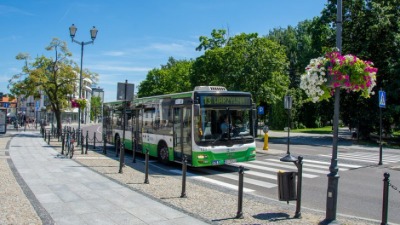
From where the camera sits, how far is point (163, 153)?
1499 cm

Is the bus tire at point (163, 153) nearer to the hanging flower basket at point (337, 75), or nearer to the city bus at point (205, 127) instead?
the city bus at point (205, 127)

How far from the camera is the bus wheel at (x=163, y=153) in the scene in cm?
1478

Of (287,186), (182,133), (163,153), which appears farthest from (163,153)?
(287,186)

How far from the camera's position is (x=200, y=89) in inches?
542

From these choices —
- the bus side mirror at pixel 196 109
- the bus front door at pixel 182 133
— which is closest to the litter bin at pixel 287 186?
the bus side mirror at pixel 196 109

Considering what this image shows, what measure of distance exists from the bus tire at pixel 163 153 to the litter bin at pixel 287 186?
25.8 ft

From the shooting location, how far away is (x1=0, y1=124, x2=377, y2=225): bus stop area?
262 inches

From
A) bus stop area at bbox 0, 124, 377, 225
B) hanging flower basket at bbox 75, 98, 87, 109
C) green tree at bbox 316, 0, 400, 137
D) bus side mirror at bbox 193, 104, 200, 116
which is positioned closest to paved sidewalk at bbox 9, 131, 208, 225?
bus stop area at bbox 0, 124, 377, 225

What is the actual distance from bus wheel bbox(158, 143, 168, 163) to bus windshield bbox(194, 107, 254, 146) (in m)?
2.61

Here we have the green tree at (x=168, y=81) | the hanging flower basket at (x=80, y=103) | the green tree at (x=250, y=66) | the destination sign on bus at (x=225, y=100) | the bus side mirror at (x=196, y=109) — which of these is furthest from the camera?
the green tree at (x=168, y=81)

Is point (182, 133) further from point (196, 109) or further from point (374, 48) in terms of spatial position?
point (374, 48)

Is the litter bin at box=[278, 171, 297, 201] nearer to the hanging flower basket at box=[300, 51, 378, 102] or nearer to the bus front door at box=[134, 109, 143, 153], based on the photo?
the hanging flower basket at box=[300, 51, 378, 102]

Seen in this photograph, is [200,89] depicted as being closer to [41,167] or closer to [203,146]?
[203,146]

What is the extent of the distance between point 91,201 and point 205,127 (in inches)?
220
